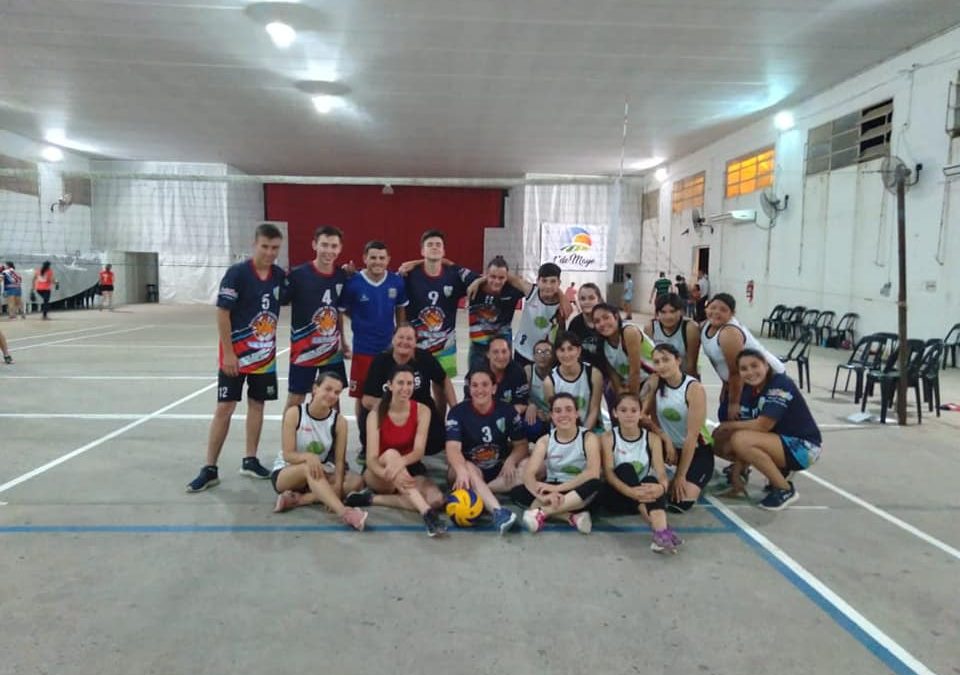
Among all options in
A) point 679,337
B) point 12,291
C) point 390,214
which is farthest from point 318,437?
point 390,214

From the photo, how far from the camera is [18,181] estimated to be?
16.1 m

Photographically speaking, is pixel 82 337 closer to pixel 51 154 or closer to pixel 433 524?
pixel 51 154

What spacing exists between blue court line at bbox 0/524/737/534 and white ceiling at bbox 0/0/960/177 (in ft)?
24.4

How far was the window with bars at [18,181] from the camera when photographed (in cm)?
1565

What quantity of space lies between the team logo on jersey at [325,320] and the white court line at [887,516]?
11.0 feet

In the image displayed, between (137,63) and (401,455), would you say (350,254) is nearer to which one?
(137,63)

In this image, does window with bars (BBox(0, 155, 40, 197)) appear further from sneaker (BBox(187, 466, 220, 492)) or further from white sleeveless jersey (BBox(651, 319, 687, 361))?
white sleeveless jersey (BBox(651, 319, 687, 361))

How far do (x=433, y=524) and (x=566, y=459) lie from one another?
0.83 m

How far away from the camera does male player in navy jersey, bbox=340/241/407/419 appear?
167 inches

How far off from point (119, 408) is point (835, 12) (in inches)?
398

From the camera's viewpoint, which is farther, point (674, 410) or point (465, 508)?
point (674, 410)

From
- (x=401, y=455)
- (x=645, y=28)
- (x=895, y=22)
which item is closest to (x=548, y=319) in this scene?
(x=401, y=455)

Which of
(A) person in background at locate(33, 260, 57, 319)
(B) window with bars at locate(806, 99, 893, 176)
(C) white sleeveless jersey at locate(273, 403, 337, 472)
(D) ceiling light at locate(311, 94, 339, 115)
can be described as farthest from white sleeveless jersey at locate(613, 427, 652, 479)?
(A) person in background at locate(33, 260, 57, 319)

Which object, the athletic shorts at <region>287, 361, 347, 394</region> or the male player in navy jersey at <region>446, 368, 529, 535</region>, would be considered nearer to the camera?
the male player in navy jersey at <region>446, 368, 529, 535</region>
